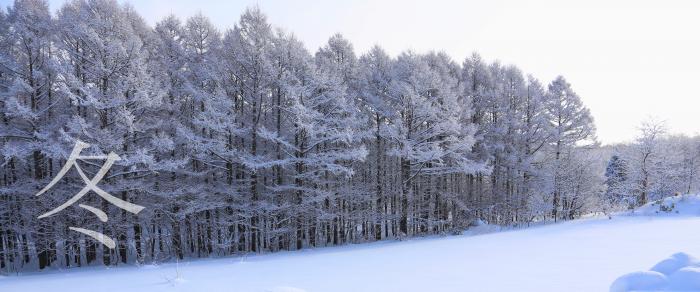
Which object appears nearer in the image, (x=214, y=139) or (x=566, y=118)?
(x=214, y=139)

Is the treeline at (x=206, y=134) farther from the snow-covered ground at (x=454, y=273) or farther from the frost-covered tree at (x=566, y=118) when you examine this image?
the snow-covered ground at (x=454, y=273)

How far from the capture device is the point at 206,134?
16.1 m

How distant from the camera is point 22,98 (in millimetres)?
14430


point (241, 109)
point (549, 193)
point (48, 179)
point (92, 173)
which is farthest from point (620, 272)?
point (549, 193)

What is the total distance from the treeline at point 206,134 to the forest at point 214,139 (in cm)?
8

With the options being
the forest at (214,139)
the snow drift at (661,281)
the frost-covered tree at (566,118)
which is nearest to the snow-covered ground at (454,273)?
the snow drift at (661,281)

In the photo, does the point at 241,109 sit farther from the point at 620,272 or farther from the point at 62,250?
the point at 620,272

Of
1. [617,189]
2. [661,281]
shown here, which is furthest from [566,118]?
[661,281]

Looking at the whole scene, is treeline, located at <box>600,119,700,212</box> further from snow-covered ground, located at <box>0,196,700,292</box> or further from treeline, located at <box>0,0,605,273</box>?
snow-covered ground, located at <box>0,196,700,292</box>

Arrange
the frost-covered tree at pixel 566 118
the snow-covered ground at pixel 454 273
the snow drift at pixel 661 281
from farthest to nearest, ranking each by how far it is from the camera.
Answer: the frost-covered tree at pixel 566 118 < the snow-covered ground at pixel 454 273 < the snow drift at pixel 661 281

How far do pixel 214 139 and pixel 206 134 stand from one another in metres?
1.69

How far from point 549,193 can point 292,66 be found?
18.2m

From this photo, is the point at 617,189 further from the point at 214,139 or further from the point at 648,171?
the point at 214,139

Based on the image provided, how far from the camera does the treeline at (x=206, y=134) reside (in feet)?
43.7
